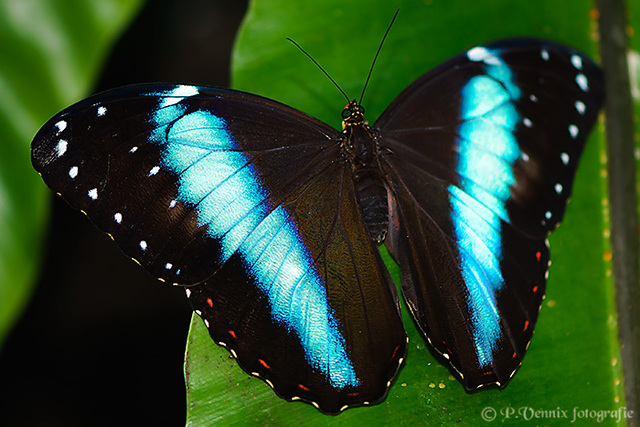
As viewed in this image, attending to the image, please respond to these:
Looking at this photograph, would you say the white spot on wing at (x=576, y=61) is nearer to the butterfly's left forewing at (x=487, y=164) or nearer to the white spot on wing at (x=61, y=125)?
the butterfly's left forewing at (x=487, y=164)

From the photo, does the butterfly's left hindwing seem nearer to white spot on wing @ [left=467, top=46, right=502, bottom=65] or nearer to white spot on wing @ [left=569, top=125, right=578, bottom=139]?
white spot on wing @ [left=467, top=46, right=502, bottom=65]

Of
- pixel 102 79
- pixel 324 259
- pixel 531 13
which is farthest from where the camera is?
pixel 102 79

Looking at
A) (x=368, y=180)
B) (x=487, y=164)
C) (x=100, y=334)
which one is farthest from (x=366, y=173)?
(x=100, y=334)

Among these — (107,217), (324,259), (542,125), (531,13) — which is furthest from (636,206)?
(107,217)

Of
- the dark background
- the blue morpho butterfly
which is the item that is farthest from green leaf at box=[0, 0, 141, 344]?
the dark background

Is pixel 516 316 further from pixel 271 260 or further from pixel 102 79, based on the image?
pixel 102 79

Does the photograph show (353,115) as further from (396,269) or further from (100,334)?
(100,334)

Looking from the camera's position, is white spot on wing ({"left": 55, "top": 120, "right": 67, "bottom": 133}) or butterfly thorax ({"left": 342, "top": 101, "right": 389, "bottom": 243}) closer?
white spot on wing ({"left": 55, "top": 120, "right": 67, "bottom": 133})
